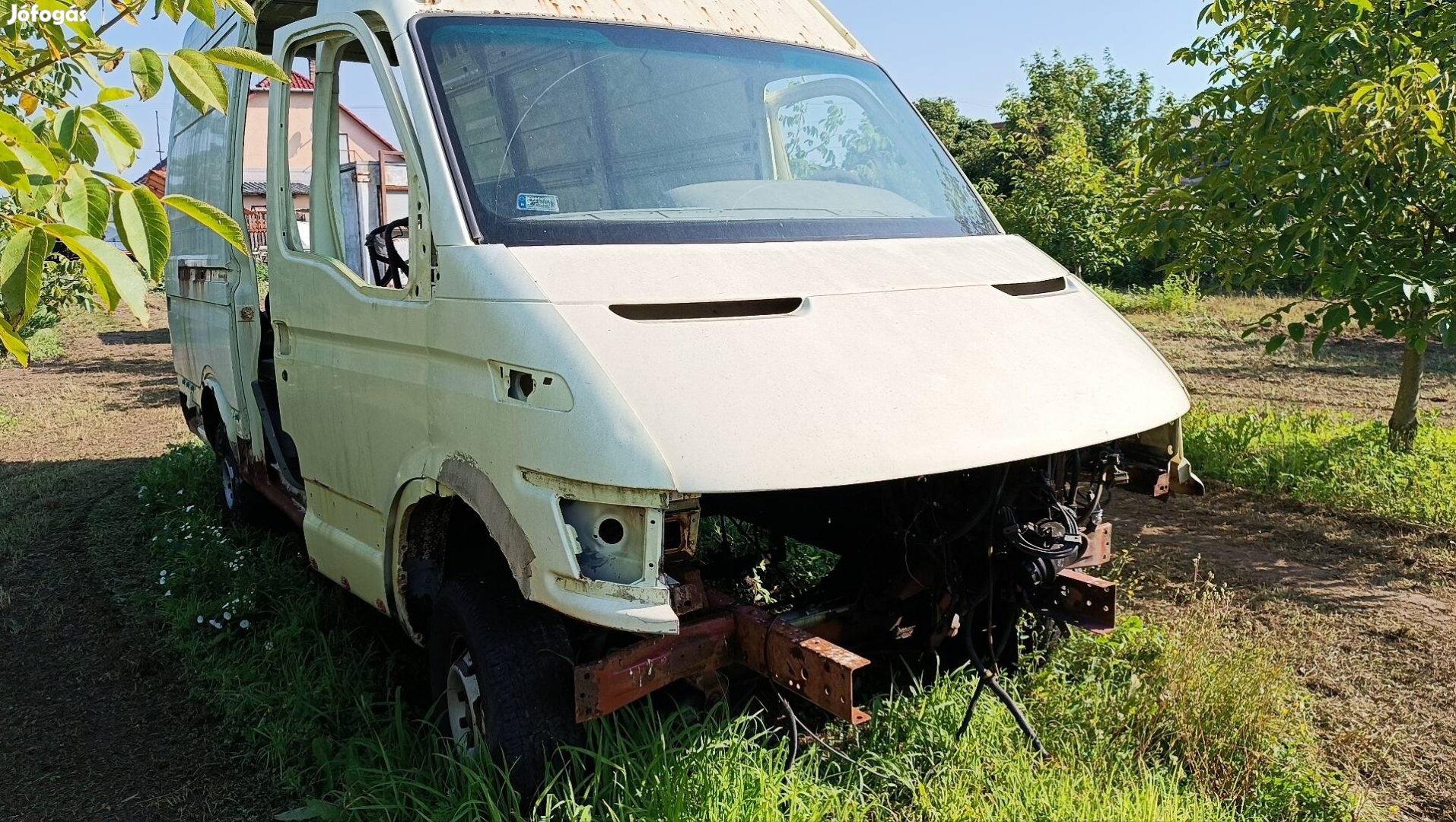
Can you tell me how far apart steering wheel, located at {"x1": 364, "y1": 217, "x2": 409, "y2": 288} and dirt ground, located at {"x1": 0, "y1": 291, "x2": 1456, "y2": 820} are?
1.73 m

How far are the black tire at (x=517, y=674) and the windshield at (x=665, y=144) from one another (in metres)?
1.01

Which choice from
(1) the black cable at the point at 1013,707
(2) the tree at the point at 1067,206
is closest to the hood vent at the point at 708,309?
(1) the black cable at the point at 1013,707

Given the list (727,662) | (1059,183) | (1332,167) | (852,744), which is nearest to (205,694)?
(727,662)

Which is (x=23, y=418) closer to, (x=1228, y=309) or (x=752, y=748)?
(x=752, y=748)

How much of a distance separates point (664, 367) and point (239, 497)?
4144mm

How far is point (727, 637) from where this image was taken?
309 centimetres

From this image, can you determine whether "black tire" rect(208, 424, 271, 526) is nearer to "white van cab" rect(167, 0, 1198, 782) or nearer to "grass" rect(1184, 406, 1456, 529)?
"white van cab" rect(167, 0, 1198, 782)

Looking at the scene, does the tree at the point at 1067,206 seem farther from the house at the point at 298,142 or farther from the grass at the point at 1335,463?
the house at the point at 298,142

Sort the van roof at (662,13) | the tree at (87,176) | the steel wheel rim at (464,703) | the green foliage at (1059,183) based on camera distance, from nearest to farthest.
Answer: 1. the tree at (87,176)
2. the steel wheel rim at (464,703)
3. the van roof at (662,13)
4. the green foliage at (1059,183)

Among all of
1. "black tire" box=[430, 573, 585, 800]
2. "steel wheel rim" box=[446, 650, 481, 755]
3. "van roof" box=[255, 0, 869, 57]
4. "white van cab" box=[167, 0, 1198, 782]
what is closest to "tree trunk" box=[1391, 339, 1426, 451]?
"white van cab" box=[167, 0, 1198, 782]

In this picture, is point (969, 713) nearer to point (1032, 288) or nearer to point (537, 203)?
point (1032, 288)

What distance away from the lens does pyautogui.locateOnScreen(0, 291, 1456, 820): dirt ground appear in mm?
3666

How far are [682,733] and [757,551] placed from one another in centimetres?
171

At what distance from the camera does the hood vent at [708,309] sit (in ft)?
9.50
